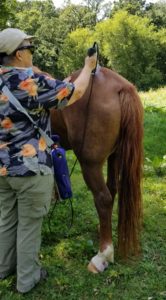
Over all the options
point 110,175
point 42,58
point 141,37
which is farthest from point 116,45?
point 110,175

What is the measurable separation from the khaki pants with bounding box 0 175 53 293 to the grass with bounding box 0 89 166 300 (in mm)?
151

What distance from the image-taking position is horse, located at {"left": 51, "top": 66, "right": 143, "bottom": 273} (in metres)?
3.24

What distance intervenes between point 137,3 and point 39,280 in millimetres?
70095

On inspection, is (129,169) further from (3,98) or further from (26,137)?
(3,98)

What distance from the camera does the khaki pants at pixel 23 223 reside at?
280 centimetres

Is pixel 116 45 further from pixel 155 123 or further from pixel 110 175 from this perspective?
pixel 110 175

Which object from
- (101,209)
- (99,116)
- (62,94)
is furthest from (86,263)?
(62,94)

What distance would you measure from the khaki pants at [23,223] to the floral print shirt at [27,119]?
0.32 ft

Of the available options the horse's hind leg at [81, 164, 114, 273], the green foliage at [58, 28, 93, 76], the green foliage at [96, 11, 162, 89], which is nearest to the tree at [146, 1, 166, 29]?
the green foliage at [96, 11, 162, 89]

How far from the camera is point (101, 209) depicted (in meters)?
3.40

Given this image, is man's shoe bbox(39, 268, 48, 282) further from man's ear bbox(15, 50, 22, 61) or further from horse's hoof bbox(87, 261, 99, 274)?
man's ear bbox(15, 50, 22, 61)

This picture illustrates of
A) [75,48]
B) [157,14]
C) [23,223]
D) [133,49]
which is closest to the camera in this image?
[23,223]

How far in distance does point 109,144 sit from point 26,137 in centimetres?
86

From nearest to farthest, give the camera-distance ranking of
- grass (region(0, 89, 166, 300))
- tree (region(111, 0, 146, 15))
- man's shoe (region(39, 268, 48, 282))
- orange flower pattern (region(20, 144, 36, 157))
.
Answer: orange flower pattern (region(20, 144, 36, 157)) → grass (region(0, 89, 166, 300)) → man's shoe (region(39, 268, 48, 282)) → tree (region(111, 0, 146, 15))
